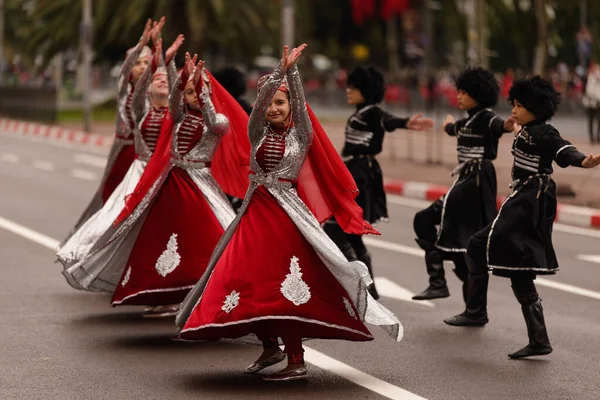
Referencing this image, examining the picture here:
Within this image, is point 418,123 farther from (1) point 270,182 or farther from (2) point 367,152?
(1) point 270,182

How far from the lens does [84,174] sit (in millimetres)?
24750

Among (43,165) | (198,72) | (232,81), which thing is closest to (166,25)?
(43,165)

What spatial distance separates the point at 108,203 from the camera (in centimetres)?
1158

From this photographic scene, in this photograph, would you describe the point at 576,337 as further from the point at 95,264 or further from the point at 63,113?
the point at 63,113

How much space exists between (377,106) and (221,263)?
382 cm

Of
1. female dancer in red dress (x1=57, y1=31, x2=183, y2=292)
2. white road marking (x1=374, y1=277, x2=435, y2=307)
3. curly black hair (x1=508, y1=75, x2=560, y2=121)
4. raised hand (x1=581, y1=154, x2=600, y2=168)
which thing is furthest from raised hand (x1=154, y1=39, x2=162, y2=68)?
raised hand (x1=581, y1=154, x2=600, y2=168)

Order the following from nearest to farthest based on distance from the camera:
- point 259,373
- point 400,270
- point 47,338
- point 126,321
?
1. point 259,373
2. point 47,338
3. point 126,321
4. point 400,270

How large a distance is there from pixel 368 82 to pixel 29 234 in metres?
5.16

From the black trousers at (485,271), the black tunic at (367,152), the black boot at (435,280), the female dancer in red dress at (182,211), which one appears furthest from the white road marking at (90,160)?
the black trousers at (485,271)

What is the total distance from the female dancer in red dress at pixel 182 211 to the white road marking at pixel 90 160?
16.5m

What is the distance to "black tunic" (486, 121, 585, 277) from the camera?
9.31 m

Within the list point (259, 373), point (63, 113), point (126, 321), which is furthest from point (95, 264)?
point (63, 113)

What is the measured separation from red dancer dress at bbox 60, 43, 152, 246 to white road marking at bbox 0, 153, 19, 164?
1541 cm

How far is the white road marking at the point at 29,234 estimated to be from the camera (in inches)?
595
